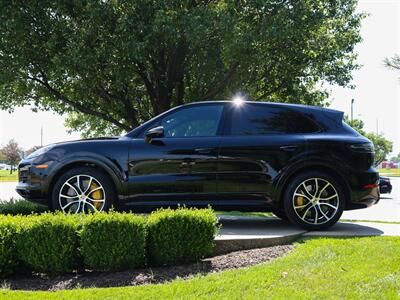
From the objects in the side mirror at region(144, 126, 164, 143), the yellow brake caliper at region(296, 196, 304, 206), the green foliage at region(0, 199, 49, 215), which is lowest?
the green foliage at region(0, 199, 49, 215)

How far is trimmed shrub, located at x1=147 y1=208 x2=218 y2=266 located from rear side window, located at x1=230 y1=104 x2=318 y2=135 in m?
1.74

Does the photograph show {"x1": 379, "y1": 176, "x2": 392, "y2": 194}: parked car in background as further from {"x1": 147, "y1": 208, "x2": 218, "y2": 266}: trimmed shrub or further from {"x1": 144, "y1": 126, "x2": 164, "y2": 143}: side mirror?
{"x1": 147, "y1": 208, "x2": 218, "y2": 266}: trimmed shrub

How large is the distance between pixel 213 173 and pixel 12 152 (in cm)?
6402

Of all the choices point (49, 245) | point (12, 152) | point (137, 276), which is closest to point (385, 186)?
point (137, 276)

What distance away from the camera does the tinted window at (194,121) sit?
596 centimetres

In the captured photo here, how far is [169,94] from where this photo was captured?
14000 millimetres

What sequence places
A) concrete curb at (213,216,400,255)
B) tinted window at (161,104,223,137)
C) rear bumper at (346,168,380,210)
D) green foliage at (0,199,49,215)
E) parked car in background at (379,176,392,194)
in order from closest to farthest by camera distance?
concrete curb at (213,216,400,255), rear bumper at (346,168,380,210), tinted window at (161,104,223,137), green foliage at (0,199,49,215), parked car in background at (379,176,392,194)

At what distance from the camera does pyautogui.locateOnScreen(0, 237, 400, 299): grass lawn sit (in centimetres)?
346

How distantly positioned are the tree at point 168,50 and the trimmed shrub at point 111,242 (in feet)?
23.7

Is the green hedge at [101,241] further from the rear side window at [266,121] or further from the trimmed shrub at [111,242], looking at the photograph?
the rear side window at [266,121]

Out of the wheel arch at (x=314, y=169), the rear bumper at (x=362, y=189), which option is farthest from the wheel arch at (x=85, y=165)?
the rear bumper at (x=362, y=189)

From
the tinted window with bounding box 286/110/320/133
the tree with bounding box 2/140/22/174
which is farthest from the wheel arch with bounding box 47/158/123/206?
the tree with bounding box 2/140/22/174

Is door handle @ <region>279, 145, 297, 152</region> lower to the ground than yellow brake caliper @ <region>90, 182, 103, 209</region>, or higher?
higher

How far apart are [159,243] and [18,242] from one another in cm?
136
